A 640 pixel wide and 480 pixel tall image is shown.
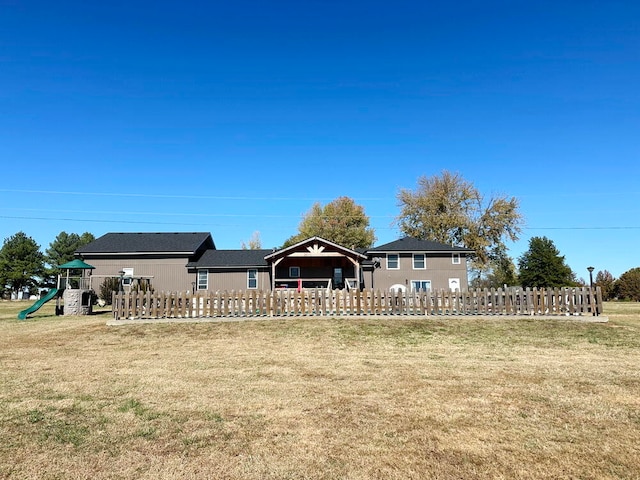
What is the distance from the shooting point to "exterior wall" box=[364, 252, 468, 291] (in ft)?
111

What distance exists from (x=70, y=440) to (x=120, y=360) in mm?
4855

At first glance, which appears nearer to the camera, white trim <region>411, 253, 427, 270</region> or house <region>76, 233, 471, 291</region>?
house <region>76, 233, 471, 291</region>

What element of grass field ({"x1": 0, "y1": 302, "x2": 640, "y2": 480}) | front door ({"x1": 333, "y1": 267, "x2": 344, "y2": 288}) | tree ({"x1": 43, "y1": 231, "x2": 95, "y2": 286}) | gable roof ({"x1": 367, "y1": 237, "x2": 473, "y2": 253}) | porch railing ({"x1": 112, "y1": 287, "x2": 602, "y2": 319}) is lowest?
grass field ({"x1": 0, "y1": 302, "x2": 640, "y2": 480})

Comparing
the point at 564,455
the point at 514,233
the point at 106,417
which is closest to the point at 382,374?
the point at 564,455

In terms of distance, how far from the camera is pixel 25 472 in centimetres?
333

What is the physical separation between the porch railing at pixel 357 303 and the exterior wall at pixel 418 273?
17622 mm

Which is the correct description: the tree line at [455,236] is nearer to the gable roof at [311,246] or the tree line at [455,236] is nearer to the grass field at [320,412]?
the gable roof at [311,246]

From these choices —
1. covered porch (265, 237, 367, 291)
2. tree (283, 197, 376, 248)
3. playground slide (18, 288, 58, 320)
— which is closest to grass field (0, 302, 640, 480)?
playground slide (18, 288, 58, 320)

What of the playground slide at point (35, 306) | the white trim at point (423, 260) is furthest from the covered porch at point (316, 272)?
the playground slide at point (35, 306)

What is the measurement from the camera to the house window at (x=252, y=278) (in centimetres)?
3319

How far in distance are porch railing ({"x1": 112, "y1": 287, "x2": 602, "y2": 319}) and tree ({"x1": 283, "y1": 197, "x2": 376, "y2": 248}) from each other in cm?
4215

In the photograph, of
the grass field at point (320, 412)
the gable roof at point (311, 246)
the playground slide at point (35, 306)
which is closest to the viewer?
the grass field at point (320, 412)

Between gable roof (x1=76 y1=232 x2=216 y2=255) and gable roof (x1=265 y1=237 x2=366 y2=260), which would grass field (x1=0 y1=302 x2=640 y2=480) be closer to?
gable roof (x1=265 y1=237 x2=366 y2=260)

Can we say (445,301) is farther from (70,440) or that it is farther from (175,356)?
(70,440)
